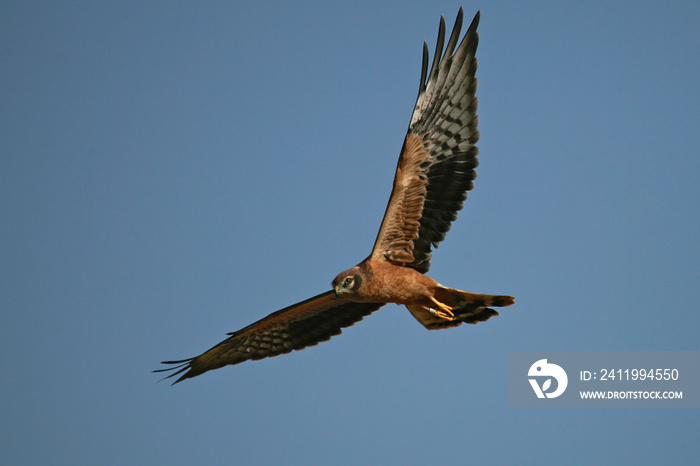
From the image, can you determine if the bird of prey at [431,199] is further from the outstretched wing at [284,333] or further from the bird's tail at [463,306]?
the outstretched wing at [284,333]

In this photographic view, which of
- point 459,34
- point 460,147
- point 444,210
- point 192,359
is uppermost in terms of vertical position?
point 459,34

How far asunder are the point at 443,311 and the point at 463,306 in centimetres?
30

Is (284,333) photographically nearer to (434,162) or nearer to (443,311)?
(443,311)

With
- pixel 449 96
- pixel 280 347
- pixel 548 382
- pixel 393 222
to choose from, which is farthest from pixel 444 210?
pixel 548 382

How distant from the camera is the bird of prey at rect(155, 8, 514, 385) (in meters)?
12.0

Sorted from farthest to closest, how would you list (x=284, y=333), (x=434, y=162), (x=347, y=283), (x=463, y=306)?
(x=284, y=333)
(x=434, y=162)
(x=463, y=306)
(x=347, y=283)

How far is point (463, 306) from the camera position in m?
12.2

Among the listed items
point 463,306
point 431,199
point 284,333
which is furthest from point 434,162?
point 284,333

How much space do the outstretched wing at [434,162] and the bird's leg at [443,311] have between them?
731mm

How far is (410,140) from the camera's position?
484 inches

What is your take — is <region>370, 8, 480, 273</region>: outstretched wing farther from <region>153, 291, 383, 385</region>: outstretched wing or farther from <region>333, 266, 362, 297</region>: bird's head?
<region>153, 291, 383, 385</region>: outstretched wing

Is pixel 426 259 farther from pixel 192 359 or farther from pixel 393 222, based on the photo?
pixel 192 359

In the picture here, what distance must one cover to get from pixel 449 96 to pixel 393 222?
6.37ft

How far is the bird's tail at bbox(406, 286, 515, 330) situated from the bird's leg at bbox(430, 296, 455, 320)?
0.02m
